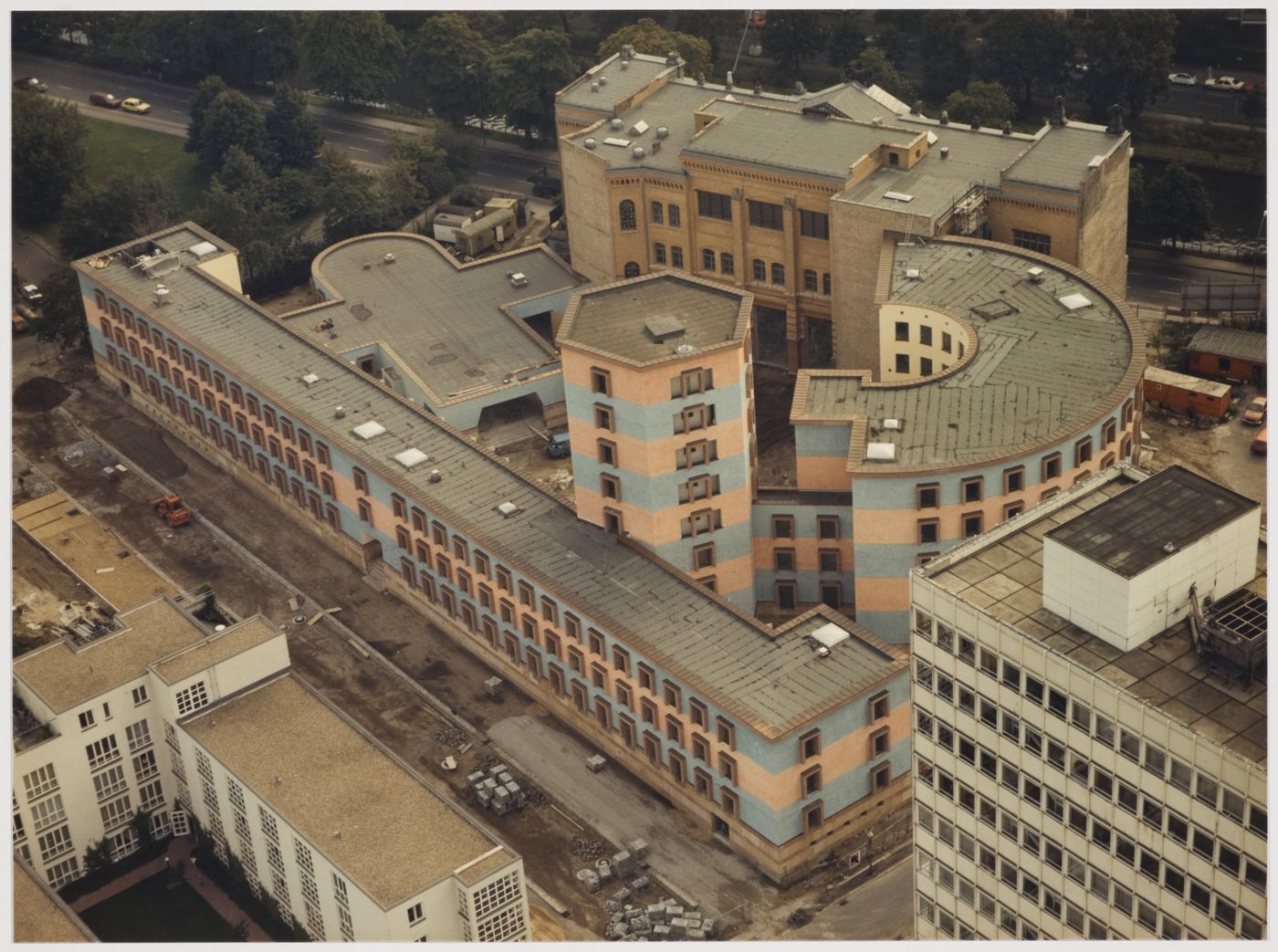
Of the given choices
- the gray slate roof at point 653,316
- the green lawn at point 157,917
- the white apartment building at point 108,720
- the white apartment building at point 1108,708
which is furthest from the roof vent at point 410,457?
the white apartment building at point 1108,708

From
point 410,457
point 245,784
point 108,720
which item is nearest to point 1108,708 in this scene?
point 245,784

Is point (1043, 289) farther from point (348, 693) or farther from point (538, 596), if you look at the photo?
point (348, 693)

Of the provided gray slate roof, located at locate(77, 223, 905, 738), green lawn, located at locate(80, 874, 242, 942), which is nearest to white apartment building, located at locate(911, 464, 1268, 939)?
gray slate roof, located at locate(77, 223, 905, 738)

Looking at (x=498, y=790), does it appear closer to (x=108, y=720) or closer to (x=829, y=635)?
(x=829, y=635)

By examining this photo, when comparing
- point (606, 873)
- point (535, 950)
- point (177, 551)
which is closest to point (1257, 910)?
Result: point (535, 950)

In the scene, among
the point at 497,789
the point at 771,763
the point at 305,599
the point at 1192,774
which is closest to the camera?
the point at 1192,774

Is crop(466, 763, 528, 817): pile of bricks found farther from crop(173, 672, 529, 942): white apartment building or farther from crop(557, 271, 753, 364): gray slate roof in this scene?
crop(557, 271, 753, 364): gray slate roof

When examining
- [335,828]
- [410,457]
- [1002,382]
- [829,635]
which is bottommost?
[335,828]
